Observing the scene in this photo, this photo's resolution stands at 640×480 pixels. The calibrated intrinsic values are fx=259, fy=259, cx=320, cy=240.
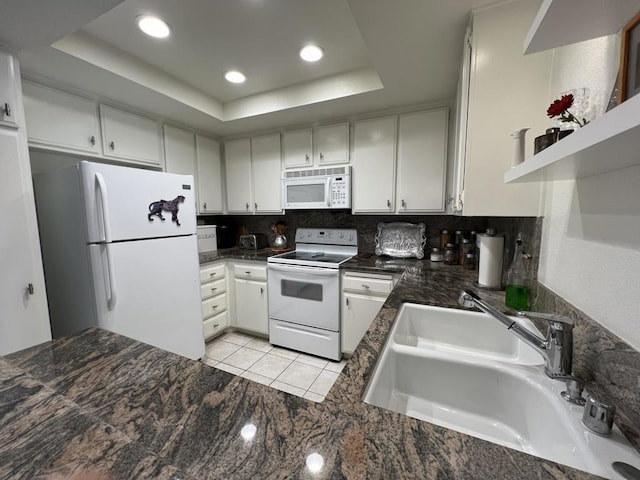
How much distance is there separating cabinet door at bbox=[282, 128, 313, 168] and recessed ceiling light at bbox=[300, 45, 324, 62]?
78cm

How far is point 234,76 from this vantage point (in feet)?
6.66

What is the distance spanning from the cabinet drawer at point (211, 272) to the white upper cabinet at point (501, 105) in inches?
87.6

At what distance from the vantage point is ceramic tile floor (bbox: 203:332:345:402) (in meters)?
2.02

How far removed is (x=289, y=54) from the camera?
1.79 m

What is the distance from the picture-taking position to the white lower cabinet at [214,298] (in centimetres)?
249

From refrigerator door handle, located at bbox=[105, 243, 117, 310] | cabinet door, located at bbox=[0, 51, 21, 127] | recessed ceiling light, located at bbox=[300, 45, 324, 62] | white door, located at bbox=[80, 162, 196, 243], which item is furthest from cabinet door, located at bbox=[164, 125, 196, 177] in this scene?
recessed ceiling light, located at bbox=[300, 45, 324, 62]

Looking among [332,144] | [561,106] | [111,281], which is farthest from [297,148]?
[561,106]

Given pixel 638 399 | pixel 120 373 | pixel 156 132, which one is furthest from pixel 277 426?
pixel 156 132

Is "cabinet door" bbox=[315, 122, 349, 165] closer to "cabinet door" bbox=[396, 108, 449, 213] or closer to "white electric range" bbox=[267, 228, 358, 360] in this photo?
"cabinet door" bbox=[396, 108, 449, 213]

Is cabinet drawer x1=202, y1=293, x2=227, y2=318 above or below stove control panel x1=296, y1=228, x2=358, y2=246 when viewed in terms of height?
below

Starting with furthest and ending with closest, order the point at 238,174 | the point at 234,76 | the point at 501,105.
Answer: the point at 238,174
the point at 234,76
the point at 501,105

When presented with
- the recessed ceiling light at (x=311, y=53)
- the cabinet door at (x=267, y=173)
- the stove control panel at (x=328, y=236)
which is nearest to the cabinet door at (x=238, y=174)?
the cabinet door at (x=267, y=173)

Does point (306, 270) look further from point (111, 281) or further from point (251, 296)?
point (111, 281)

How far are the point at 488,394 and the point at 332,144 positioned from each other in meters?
2.22
